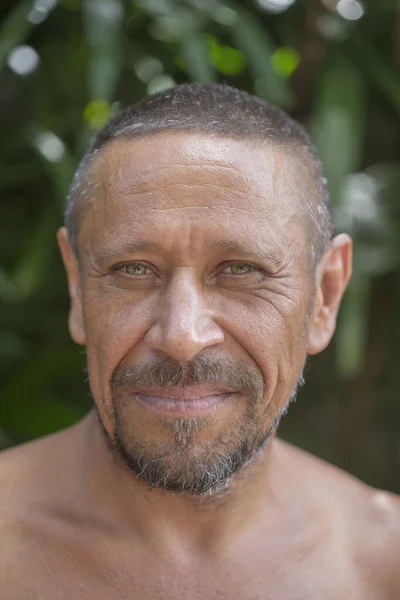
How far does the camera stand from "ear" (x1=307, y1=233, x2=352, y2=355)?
1.92m

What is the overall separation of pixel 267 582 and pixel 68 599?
0.45m

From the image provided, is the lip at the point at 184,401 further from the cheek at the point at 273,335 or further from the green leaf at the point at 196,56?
the green leaf at the point at 196,56

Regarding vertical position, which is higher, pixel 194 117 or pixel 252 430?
pixel 194 117

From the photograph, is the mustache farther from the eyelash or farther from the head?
the eyelash

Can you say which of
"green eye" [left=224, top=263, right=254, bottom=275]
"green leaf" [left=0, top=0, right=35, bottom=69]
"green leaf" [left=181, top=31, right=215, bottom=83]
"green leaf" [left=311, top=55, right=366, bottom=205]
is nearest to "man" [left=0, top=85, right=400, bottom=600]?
"green eye" [left=224, top=263, right=254, bottom=275]

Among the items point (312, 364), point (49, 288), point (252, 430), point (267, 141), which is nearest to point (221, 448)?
point (252, 430)

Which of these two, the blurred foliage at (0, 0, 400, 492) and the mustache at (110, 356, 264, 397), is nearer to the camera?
the mustache at (110, 356, 264, 397)

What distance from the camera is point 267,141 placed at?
5.80 ft

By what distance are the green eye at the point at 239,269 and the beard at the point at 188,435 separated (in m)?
0.18

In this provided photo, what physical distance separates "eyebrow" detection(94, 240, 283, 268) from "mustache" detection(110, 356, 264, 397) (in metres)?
0.21

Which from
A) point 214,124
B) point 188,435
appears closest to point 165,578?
point 188,435

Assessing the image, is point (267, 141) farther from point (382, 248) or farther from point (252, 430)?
point (382, 248)

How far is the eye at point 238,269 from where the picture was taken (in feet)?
5.42

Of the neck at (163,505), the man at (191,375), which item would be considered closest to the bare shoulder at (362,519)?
the man at (191,375)
